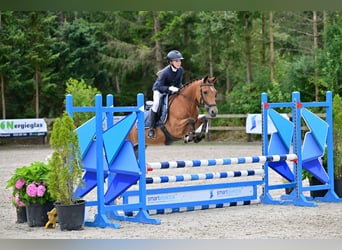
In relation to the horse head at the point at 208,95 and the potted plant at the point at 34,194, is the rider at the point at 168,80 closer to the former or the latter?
the horse head at the point at 208,95

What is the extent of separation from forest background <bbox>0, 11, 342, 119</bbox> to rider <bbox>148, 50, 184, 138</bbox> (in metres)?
8.79

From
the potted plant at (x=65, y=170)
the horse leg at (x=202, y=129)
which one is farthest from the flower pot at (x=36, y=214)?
the horse leg at (x=202, y=129)

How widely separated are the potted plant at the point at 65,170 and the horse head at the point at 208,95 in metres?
1.67

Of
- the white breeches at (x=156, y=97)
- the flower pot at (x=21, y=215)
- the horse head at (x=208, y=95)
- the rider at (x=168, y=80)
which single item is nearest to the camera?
the flower pot at (x=21, y=215)

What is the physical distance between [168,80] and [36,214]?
6.47 ft

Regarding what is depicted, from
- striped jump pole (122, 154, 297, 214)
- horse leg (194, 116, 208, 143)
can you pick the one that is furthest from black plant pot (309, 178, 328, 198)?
horse leg (194, 116, 208, 143)

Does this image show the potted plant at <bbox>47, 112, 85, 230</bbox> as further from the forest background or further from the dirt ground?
the forest background

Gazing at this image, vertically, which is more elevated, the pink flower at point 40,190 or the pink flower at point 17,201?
the pink flower at point 40,190

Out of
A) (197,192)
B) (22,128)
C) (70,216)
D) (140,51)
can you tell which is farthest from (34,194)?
(140,51)

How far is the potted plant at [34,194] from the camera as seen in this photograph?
4.57 meters

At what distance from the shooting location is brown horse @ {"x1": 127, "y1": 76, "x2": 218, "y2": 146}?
19.7 ft
